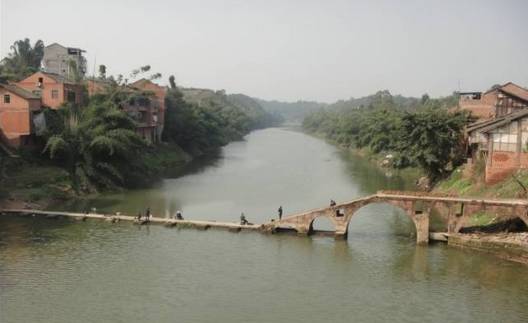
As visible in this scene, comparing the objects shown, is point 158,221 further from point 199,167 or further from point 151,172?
point 199,167

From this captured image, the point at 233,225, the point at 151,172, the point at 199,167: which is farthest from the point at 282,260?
the point at 199,167

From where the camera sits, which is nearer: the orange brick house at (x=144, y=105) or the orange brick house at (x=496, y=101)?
the orange brick house at (x=496, y=101)

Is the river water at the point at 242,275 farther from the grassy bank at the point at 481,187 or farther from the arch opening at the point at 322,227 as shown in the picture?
the grassy bank at the point at 481,187

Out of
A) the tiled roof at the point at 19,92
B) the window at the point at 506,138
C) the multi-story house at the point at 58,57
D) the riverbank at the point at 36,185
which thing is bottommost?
the riverbank at the point at 36,185

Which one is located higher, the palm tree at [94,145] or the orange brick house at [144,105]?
the orange brick house at [144,105]

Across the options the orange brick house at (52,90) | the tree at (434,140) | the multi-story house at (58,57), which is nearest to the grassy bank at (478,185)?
the tree at (434,140)

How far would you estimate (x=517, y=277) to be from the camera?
102ft

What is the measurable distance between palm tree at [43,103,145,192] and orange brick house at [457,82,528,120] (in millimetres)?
39680

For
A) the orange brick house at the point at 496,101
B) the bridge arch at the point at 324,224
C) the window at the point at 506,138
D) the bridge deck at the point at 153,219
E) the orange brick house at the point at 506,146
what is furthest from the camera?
the orange brick house at the point at 496,101

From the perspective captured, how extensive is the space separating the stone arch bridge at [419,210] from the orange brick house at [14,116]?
2785 centimetres

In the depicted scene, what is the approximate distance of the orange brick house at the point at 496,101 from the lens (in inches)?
2425

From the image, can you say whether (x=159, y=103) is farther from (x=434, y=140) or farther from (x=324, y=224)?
(x=324, y=224)

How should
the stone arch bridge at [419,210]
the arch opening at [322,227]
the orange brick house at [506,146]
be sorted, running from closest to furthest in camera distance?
the stone arch bridge at [419,210] → the arch opening at [322,227] → the orange brick house at [506,146]

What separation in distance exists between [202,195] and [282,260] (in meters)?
23.2
